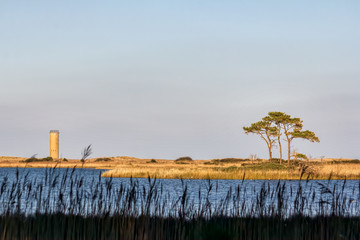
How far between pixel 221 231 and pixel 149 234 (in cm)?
126

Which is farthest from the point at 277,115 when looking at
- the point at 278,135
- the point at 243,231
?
the point at 243,231

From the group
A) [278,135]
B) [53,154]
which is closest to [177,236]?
[278,135]

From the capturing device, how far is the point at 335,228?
26.6 feet

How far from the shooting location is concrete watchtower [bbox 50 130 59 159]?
302ft

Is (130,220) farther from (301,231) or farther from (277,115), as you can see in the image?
(277,115)

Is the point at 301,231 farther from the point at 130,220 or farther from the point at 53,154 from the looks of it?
the point at 53,154

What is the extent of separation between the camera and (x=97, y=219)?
824cm

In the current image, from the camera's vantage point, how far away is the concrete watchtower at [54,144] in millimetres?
92062

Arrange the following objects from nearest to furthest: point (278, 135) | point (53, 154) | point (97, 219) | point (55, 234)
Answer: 1. point (55, 234)
2. point (97, 219)
3. point (278, 135)
4. point (53, 154)

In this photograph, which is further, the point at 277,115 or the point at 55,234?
the point at 277,115

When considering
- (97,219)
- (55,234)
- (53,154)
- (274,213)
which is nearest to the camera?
(55,234)

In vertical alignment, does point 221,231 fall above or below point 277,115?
below

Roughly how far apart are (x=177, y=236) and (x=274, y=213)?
2101 millimetres

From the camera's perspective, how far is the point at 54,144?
92.2m
